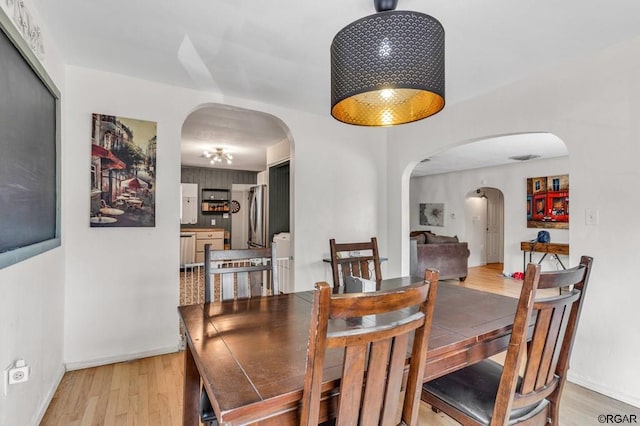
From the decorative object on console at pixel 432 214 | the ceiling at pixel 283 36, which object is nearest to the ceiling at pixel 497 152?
the decorative object on console at pixel 432 214

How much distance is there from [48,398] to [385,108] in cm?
277

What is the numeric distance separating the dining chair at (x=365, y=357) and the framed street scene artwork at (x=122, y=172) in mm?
2450

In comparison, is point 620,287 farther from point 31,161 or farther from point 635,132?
point 31,161

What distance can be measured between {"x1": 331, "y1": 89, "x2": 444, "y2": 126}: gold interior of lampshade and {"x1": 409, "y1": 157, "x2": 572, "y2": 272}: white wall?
597cm

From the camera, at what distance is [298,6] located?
1852 millimetres

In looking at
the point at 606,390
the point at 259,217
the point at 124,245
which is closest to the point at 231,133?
the point at 259,217

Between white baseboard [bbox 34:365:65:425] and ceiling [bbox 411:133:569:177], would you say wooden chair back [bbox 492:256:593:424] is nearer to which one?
white baseboard [bbox 34:365:65:425]

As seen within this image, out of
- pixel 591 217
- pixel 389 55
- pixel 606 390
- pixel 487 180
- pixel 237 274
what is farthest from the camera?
pixel 487 180

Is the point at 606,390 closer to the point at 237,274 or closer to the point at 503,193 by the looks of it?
the point at 237,274

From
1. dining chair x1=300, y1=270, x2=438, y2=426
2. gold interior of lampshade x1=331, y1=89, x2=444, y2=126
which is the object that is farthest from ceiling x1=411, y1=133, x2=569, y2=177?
dining chair x1=300, y1=270, x2=438, y2=426

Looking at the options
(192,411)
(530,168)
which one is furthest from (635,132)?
(530,168)

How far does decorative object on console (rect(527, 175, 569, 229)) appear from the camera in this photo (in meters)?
6.11

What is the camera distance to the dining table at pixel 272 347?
904 mm

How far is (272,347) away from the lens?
47.4 inches
